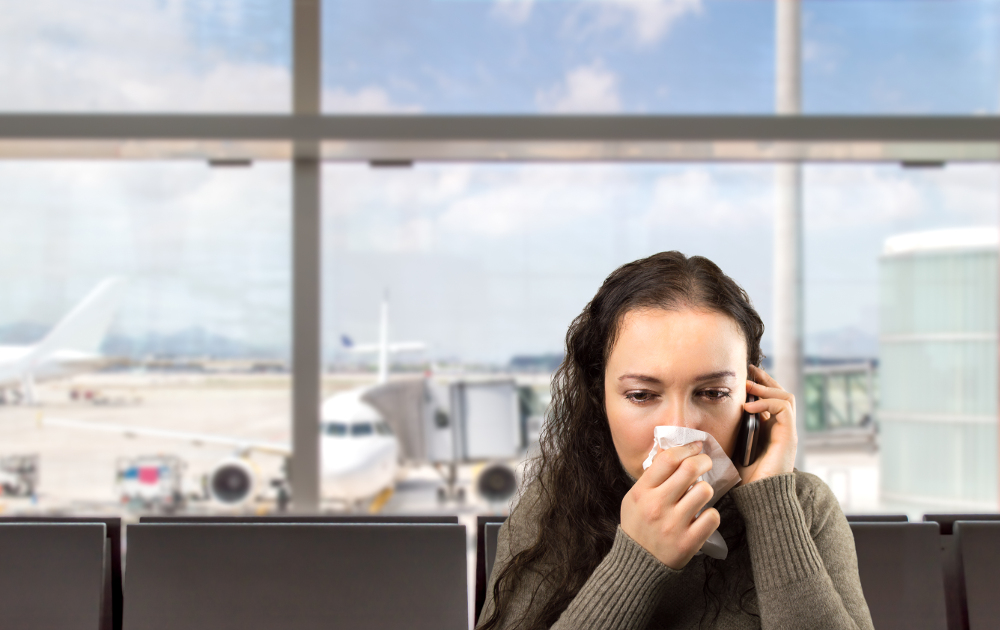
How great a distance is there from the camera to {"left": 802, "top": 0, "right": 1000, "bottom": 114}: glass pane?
140 inches

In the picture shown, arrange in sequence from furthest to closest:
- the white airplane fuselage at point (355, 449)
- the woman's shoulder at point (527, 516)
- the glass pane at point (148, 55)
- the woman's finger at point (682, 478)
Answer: the glass pane at point (148, 55)
the white airplane fuselage at point (355, 449)
the woman's shoulder at point (527, 516)
the woman's finger at point (682, 478)

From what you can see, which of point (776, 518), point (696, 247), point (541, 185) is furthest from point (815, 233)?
point (776, 518)

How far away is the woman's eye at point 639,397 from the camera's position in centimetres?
104

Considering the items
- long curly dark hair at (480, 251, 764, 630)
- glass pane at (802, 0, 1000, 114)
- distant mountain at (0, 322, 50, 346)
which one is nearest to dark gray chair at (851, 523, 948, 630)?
long curly dark hair at (480, 251, 764, 630)

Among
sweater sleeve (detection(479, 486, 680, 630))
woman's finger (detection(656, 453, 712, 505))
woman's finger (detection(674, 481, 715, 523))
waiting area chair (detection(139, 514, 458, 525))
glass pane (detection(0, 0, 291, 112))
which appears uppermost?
glass pane (detection(0, 0, 291, 112))

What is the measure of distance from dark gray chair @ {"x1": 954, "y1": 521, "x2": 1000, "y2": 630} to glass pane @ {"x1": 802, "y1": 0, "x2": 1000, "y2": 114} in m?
2.66

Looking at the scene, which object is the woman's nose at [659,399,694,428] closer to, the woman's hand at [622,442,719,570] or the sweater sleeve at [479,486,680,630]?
the woman's hand at [622,442,719,570]

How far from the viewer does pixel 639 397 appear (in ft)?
3.44

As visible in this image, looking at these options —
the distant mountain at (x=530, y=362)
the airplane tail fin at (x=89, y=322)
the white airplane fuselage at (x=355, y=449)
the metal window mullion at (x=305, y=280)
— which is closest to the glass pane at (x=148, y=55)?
the metal window mullion at (x=305, y=280)

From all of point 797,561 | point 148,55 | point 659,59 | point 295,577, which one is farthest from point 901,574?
point 148,55

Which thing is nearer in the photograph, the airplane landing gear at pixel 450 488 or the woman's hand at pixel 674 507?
the woman's hand at pixel 674 507

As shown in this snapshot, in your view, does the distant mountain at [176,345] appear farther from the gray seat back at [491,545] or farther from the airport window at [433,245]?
the gray seat back at [491,545]

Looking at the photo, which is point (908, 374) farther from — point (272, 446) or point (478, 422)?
point (272, 446)

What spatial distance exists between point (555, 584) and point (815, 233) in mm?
3207
